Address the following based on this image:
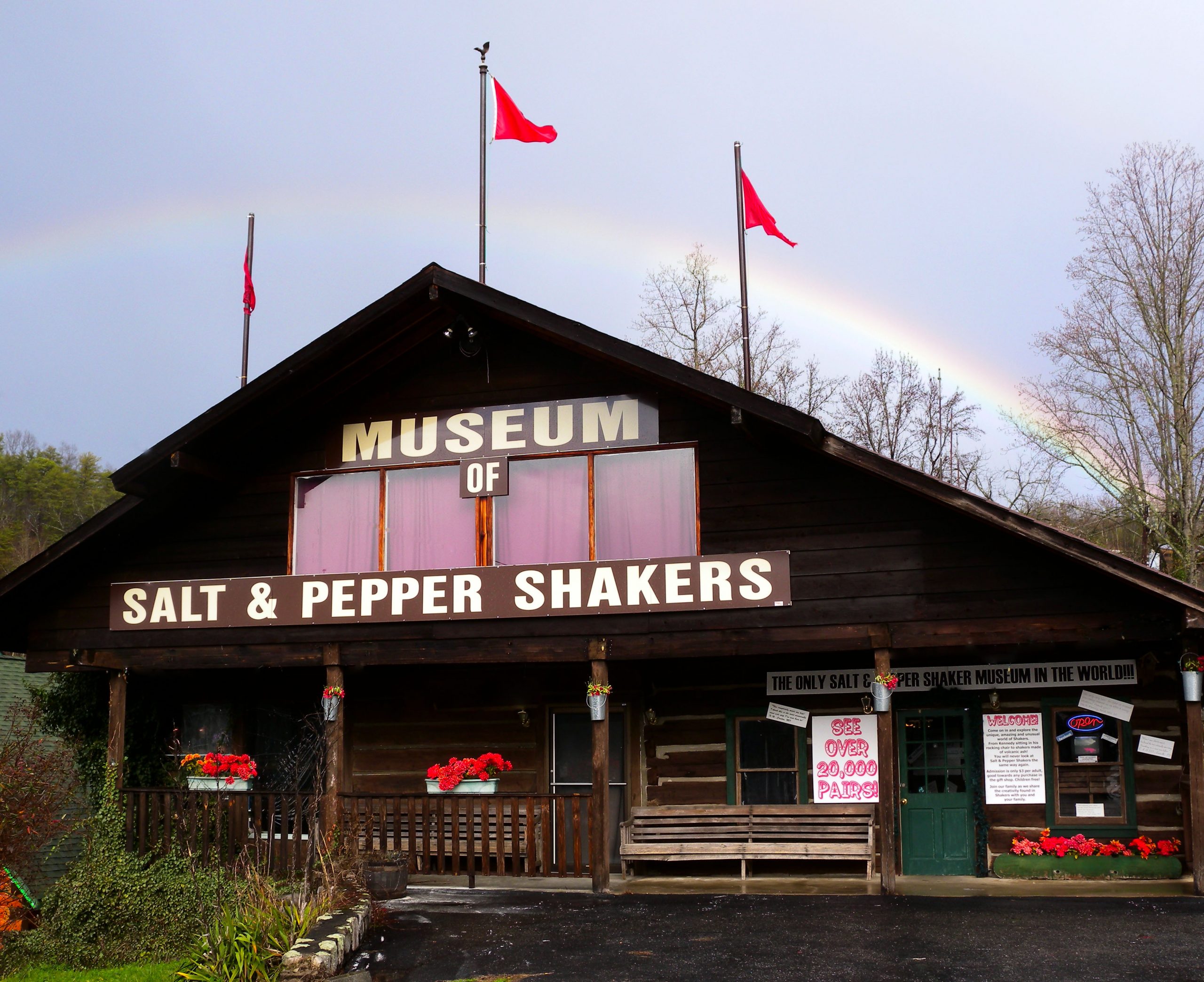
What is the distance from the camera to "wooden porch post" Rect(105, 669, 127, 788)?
610 inches

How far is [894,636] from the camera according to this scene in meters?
13.4

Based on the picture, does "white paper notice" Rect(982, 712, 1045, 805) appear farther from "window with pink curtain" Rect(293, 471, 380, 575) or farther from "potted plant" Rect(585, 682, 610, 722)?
"window with pink curtain" Rect(293, 471, 380, 575)

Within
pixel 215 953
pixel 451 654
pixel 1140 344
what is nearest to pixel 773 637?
pixel 451 654

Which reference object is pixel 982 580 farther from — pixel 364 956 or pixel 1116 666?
pixel 364 956

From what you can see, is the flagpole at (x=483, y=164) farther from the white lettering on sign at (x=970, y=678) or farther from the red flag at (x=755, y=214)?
the white lettering on sign at (x=970, y=678)

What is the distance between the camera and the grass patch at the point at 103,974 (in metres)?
11.5

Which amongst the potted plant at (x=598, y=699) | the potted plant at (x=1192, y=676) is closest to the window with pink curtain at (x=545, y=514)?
the potted plant at (x=598, y=699)

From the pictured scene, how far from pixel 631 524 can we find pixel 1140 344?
21.4m

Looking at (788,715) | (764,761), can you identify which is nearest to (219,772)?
(764,761)

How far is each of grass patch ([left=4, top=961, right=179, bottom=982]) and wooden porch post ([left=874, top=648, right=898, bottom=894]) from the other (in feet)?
23.0

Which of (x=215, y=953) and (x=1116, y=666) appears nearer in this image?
(x=215, y=953)

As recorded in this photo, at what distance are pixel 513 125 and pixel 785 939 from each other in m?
10.7

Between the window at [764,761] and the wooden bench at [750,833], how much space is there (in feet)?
1.54

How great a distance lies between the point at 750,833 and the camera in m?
15.2
